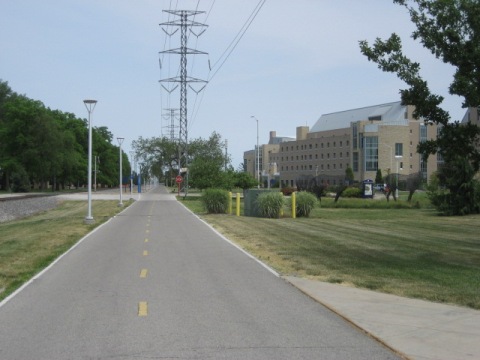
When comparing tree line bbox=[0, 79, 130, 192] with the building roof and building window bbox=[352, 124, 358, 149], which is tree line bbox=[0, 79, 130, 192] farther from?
the building roof

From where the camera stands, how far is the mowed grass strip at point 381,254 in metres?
11.6

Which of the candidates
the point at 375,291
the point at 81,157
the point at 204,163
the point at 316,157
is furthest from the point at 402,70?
the point at 316,157

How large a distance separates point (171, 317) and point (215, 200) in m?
30.7

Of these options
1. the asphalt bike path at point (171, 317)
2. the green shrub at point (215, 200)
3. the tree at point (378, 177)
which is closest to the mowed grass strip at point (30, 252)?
the asphalt bike path at point (171, 317)

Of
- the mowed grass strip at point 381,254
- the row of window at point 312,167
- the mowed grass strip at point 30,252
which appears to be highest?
the row of window at point 312,167

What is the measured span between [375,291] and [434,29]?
8.10m

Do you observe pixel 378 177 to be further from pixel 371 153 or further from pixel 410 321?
pixel 410 321

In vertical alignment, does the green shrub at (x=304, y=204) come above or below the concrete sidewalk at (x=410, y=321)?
above

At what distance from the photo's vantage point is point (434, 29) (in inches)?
639

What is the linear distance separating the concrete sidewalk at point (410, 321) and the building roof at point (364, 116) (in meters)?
119

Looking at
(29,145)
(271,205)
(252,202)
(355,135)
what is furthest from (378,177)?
(271,205)

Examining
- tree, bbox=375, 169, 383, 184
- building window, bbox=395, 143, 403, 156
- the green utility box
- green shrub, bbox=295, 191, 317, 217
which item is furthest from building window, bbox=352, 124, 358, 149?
green shrub, bbox=295, 191, 317, 217

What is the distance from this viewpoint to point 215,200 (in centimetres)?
3956

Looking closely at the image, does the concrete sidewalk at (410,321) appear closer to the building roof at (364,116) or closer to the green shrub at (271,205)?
the green shrub at (271,205)
